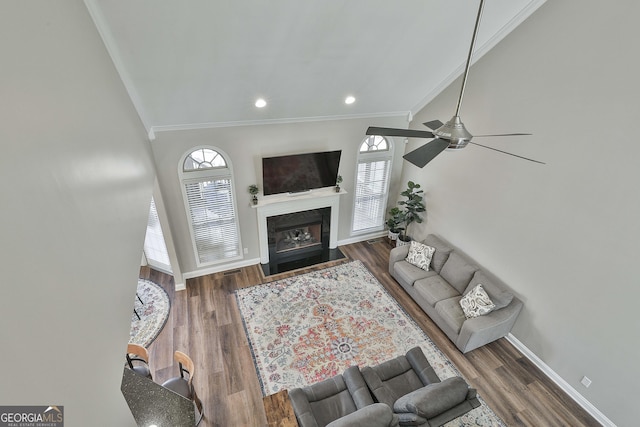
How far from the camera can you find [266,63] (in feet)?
12.9

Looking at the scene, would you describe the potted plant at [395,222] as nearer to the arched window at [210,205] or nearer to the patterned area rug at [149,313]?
the arched window at [210,205]

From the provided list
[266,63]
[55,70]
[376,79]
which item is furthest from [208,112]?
[55,70]

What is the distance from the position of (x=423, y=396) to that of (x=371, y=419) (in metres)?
0.63

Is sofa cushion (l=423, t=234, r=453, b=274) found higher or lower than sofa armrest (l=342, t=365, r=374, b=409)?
higher

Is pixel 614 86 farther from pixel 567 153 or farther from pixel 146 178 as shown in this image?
pixel 146 178

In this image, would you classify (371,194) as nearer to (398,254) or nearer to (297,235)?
(398,254)

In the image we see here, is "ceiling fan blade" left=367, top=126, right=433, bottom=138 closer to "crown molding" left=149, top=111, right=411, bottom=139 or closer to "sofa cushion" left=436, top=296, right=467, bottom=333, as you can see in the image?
"crown molding" left=149, top=111, right=411, bottom=139

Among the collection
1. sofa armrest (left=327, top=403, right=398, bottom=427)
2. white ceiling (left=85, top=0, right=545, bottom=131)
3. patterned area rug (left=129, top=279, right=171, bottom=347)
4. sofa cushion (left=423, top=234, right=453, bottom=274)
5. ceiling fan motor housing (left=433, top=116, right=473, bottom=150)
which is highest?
white ceiling (left=85, top=0, right=545, bottom=131)

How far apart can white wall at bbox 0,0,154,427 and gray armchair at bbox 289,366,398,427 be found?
1689 mm

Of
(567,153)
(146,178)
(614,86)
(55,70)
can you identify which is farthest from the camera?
(146,178)

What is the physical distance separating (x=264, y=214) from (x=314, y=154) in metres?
1.54

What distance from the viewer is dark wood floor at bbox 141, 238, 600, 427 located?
3896 mm

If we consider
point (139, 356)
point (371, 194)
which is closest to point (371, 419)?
point (139, 356)

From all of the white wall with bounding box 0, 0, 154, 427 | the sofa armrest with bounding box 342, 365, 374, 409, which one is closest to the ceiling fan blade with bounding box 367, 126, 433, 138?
the white wall with bounding box 0, 0, 154, 427
